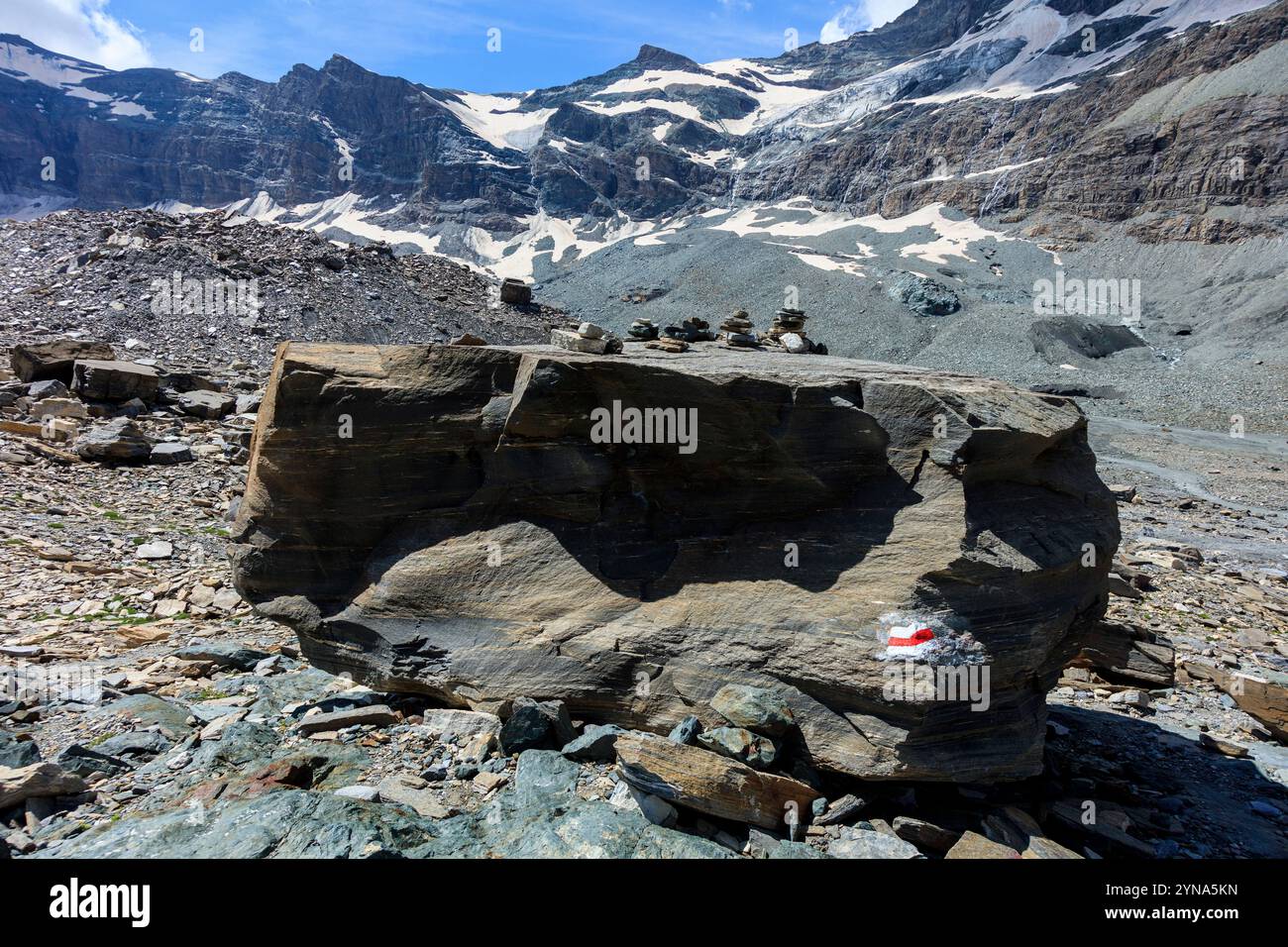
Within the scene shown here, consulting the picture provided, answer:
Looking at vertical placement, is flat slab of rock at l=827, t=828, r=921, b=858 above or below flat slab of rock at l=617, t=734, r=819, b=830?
below

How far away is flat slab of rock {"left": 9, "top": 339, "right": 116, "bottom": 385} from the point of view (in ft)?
53.1

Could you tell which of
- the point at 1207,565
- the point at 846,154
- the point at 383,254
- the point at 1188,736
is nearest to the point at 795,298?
the point at 383,254

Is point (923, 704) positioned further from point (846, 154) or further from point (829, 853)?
point (846, 154)

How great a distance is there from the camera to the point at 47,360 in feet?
53.5

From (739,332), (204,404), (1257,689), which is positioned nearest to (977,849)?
(1257,689)

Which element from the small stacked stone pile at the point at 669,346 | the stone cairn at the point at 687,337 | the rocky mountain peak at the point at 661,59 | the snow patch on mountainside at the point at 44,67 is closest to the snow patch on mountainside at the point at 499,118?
the rocky mountain peak at the point at 661,59

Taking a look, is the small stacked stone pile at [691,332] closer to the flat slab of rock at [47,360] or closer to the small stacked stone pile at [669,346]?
the small stacked stone pile at [669,346]

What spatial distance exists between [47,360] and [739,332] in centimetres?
1645

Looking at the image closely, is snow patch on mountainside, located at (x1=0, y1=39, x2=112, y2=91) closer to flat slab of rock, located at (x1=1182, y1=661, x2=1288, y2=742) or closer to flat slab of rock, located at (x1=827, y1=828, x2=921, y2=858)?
flat slab of rock, located at (x1=827, y1=828, x2=921, y2=858)

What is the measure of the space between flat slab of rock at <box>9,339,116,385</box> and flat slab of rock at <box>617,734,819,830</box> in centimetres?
1805

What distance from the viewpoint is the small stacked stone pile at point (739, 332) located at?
37.0ft

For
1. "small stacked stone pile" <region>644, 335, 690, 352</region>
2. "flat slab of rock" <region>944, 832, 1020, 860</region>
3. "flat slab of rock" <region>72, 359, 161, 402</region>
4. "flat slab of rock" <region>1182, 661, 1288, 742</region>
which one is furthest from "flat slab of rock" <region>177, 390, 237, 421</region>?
"flat slab of rock" <region>1182, 661, 1288, 742</region>

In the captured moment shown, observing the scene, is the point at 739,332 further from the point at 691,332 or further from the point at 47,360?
the point at 47,360

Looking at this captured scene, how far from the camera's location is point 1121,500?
66.8 ft
